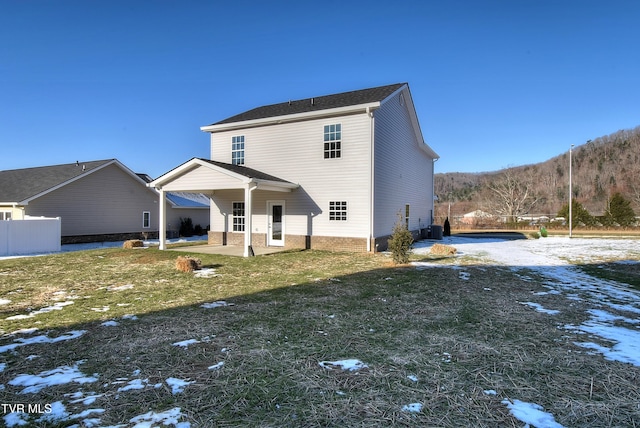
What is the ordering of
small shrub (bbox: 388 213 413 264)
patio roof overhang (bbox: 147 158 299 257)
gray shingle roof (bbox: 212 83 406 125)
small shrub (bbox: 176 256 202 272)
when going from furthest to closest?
gray shingle roof (bbox: 212 83 406 125) → patio roof overhang (bbox: 147 158 299 257) → small shrub (bbox: 388 213 413 264) → small shrub (bbox: 176 256 202 272)

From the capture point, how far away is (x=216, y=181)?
14.4 metres

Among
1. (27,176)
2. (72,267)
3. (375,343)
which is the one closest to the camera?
(375,343)

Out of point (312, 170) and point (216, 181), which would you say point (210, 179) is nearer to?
point (216, 181)

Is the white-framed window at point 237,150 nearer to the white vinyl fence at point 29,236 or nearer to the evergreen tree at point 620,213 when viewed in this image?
the white vinyl fence at point 29,236

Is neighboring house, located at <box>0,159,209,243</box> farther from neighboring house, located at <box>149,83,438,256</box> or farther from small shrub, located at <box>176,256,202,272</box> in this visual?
small shrub, located at <box>176,256,202,272</box>

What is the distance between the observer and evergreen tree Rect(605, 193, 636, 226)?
3175 centimetres

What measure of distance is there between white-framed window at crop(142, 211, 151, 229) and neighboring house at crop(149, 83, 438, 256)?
342 inches

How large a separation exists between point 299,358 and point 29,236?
1767cm

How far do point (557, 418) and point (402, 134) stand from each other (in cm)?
1655

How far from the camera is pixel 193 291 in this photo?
7.75m

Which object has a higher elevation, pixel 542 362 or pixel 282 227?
pixel 282 227

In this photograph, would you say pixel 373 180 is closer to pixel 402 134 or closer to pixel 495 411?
pixel 402 134

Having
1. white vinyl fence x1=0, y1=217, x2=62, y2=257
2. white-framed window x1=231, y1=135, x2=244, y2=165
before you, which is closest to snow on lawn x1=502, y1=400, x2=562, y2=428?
white-framed window x1=231, y1=135, x2=244, y2=165

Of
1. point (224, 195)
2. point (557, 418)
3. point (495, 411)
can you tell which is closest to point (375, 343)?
point (495, 411)
